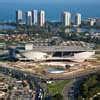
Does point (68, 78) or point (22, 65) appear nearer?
point (68, 78)

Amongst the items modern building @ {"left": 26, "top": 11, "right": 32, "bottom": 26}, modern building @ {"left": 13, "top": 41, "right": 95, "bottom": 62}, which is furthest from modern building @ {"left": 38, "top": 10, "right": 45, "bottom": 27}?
modern building @ {"left": 13, "top": 41, "right": 95, "bottom": 62}

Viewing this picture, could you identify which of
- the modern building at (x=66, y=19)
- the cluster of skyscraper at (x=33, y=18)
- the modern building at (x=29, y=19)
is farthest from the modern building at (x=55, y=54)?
the modern building at (x=29, y=19)

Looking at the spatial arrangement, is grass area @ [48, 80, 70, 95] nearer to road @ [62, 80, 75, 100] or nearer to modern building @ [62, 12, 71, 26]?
road @ [62, 80, 75, 100]

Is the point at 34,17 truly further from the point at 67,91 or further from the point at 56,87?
the point at 67,91

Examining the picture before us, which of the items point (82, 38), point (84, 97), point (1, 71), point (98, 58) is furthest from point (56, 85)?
point (82, 38)

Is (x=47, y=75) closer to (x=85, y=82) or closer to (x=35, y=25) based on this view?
(x=85, y=82)

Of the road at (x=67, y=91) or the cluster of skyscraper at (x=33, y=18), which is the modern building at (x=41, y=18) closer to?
the cluster of skyscraper at (x=33, y=18)

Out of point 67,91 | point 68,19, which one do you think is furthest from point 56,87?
point 68,19

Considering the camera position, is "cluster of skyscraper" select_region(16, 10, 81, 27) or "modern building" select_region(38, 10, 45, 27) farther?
"cluster of skyscraper" select_region(16, 10, 81, 27)
